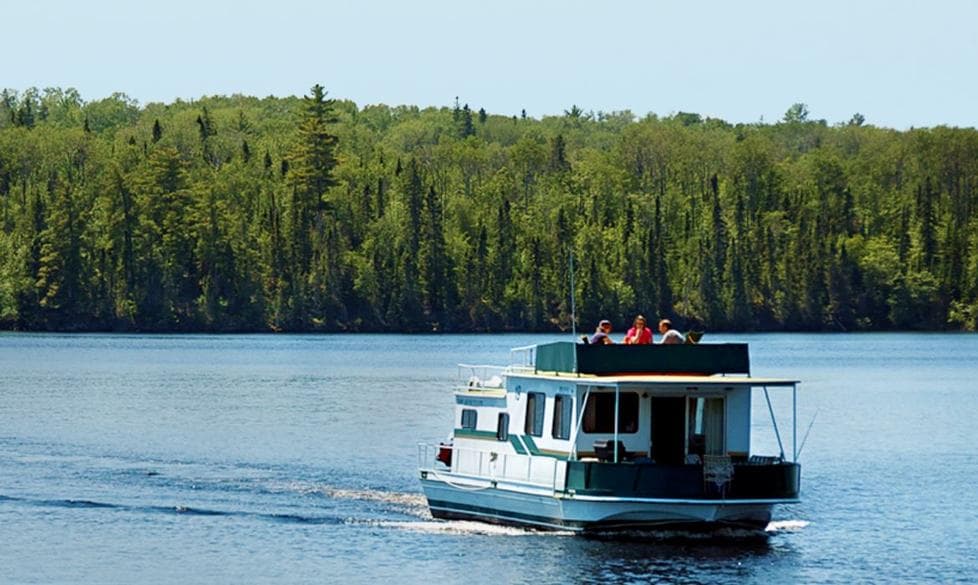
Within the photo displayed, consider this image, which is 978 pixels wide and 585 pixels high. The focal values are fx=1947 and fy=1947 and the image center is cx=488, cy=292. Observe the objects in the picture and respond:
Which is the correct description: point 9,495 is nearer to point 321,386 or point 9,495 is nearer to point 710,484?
point 710,484

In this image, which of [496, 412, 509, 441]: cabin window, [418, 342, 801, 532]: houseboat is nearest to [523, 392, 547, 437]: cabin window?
[418, 342, 801, 532]: houseboat

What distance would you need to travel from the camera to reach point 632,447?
1554 inches

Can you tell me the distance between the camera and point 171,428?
67.1 meters

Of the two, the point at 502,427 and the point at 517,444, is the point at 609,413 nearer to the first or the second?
the point at 517,444

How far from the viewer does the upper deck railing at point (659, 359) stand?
1534 inches

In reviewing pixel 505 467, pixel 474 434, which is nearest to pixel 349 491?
pixel 474 434

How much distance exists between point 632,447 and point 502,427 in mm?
3649

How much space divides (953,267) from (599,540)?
14470 cm

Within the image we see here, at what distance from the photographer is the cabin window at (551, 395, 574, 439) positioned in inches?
1570

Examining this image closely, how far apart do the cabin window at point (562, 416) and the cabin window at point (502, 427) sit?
1.86 m

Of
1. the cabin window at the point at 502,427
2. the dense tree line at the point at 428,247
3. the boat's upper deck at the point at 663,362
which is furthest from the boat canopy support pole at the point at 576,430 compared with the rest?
the dense tree line at the point at 428,247

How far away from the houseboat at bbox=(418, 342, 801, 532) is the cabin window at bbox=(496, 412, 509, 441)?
105mm

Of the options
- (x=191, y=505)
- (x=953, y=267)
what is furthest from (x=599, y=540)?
(x=953, y=267)

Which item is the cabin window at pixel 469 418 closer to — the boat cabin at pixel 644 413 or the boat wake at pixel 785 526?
the boat cabin at pixel 644 413
